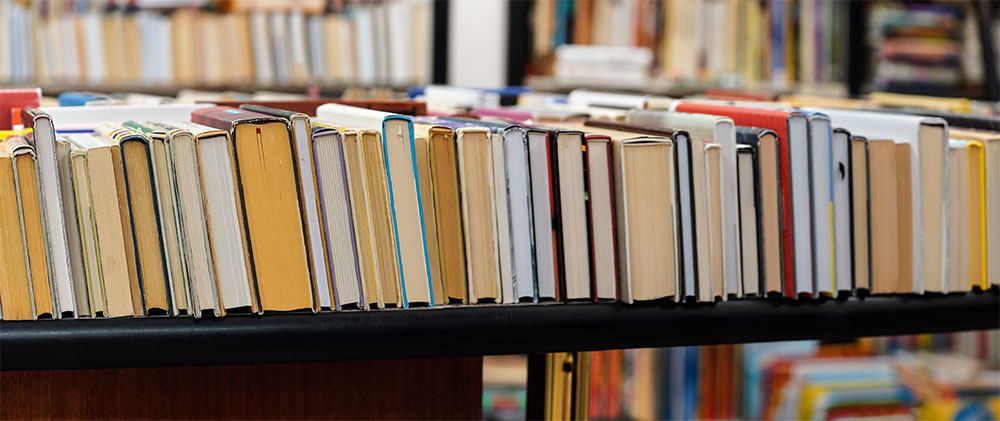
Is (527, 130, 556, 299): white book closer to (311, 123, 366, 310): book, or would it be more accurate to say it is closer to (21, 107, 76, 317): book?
(311, 123, 366, 310): book

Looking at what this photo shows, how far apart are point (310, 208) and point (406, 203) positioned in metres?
0.09

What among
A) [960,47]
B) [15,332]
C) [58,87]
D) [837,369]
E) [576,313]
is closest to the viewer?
[15,332]

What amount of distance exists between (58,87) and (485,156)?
106 inches

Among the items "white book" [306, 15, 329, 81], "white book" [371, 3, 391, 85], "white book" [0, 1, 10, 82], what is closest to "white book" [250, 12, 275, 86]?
"white book" [306, 15, 329, 81]

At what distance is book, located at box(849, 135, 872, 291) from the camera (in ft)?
A: 3.30

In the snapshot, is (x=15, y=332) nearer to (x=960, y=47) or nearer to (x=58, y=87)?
(x=58, y=87)

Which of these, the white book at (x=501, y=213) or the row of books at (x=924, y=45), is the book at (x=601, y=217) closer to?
the white book at (x=501, y=213)

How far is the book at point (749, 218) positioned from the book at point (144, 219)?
550 millimetres

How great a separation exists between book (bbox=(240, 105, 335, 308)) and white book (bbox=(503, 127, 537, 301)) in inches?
6.8

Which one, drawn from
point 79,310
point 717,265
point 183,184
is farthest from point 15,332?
point 717,265

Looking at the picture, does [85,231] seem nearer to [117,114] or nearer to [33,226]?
[33,226]

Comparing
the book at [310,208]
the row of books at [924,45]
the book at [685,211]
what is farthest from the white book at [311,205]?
the row of books at [924,45]

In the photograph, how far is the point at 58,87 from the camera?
315cm

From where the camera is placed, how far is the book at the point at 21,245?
81cm
